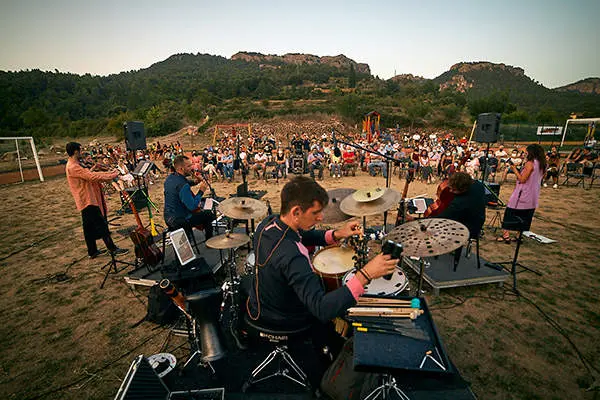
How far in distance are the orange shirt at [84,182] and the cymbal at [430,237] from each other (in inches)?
234

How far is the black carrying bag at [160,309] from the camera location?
4.34m

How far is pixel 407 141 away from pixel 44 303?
3524cm

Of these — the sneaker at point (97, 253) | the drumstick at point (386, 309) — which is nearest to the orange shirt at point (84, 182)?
the sneaker at point (97, 253)

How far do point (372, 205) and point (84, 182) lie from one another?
6045 millimetres

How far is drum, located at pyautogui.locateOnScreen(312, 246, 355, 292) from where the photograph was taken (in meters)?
2.99

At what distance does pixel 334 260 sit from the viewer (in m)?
3.24

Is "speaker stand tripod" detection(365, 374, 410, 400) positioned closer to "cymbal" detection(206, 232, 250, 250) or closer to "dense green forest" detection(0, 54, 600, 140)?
"cymbal" detection(206, 232, 250, 250)

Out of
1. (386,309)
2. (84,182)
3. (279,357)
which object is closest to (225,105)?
(84,182)

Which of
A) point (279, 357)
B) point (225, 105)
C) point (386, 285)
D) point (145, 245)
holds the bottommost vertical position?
point (279, 357)

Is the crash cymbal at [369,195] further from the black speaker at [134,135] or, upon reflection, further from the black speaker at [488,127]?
the black speaker at [134,135]

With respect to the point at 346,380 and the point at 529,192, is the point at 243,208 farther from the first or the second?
the point at 529,192

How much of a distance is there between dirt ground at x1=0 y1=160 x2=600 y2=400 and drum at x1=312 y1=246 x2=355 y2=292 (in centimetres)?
202

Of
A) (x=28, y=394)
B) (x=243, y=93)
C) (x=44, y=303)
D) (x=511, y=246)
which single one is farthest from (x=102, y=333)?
(x=243, y=93)

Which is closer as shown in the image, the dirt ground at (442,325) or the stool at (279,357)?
the stool at (279,357)
